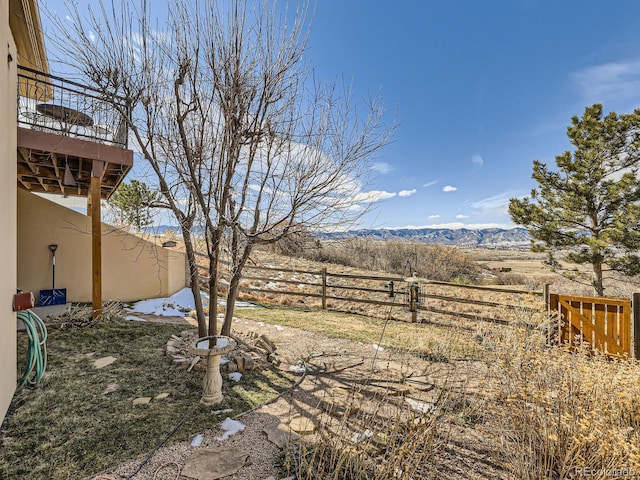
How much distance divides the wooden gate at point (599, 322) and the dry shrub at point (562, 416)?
2766 mm

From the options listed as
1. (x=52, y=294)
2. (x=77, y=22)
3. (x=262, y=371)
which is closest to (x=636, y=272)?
(x=262, y=371)

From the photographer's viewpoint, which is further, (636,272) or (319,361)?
(636,272)

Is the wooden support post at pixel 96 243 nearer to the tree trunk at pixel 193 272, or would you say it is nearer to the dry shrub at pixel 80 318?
the dry shrub at pixel 80 318

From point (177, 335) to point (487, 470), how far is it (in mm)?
4411

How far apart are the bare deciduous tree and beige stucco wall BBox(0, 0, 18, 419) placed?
60 cm

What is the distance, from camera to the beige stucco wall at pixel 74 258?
6035 mm

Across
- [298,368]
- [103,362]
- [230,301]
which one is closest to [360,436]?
[298,368]

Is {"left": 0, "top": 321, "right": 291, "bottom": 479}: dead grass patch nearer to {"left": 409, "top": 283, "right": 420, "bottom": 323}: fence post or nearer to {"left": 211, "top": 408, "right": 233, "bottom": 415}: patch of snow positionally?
{"left": 211, "top": 408, "right": 233, "bottom": 415}: patch of snow

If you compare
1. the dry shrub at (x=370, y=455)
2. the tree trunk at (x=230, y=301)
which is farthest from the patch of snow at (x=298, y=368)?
the dry shrub at (x=370, y=455)

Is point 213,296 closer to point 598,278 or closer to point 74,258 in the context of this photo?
point 74,258

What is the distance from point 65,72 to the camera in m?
3.25

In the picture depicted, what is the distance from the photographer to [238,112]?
2.95 meters

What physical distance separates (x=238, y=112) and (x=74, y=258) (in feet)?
20.2

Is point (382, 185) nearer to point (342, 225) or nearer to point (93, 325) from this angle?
point (342, 225)
